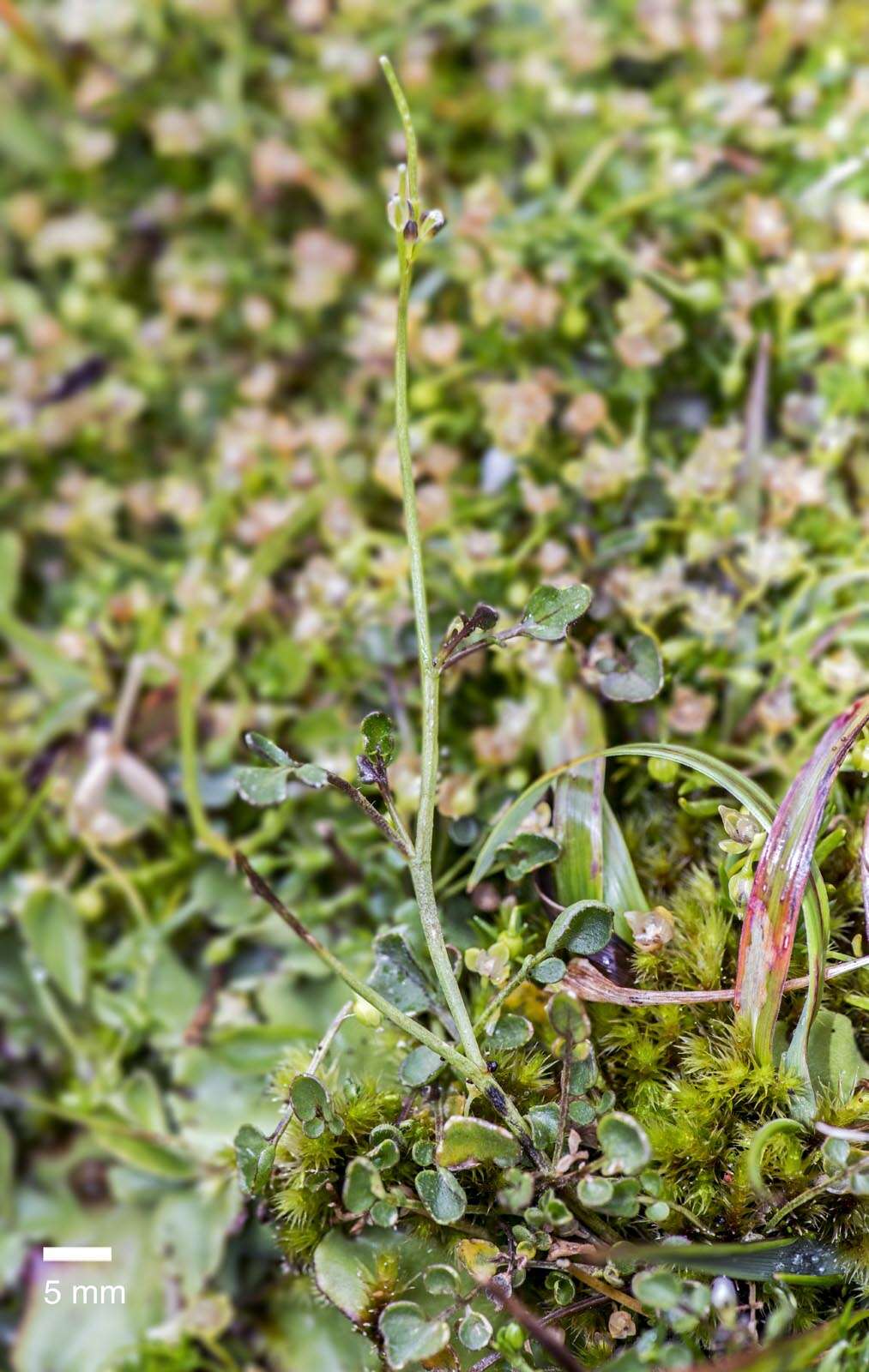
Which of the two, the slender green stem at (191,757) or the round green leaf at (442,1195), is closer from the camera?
the round green leaf at (442,1195)

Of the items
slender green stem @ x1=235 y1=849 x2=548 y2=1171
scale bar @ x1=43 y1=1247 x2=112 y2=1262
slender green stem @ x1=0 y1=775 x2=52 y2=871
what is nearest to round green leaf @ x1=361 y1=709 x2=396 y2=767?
slender green stem @ x1=235 y1=849 x2=548 y2=1171

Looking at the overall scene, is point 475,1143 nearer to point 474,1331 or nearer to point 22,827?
point 474,1331

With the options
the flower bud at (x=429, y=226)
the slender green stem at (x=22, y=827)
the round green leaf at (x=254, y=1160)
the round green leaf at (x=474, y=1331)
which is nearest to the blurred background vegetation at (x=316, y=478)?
the slender green stem at (x=22, y=827)

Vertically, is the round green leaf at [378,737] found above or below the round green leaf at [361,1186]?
above

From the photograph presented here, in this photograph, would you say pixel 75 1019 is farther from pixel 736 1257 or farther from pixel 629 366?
pixel 629 366

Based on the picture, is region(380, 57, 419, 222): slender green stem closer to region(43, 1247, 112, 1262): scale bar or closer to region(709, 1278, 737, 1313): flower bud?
region(709, 1278, 737, 1313): flower bud

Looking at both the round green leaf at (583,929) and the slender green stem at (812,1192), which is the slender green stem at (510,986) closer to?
the round green leaf at (583,929)

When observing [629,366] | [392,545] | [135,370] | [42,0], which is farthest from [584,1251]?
[42,0]
